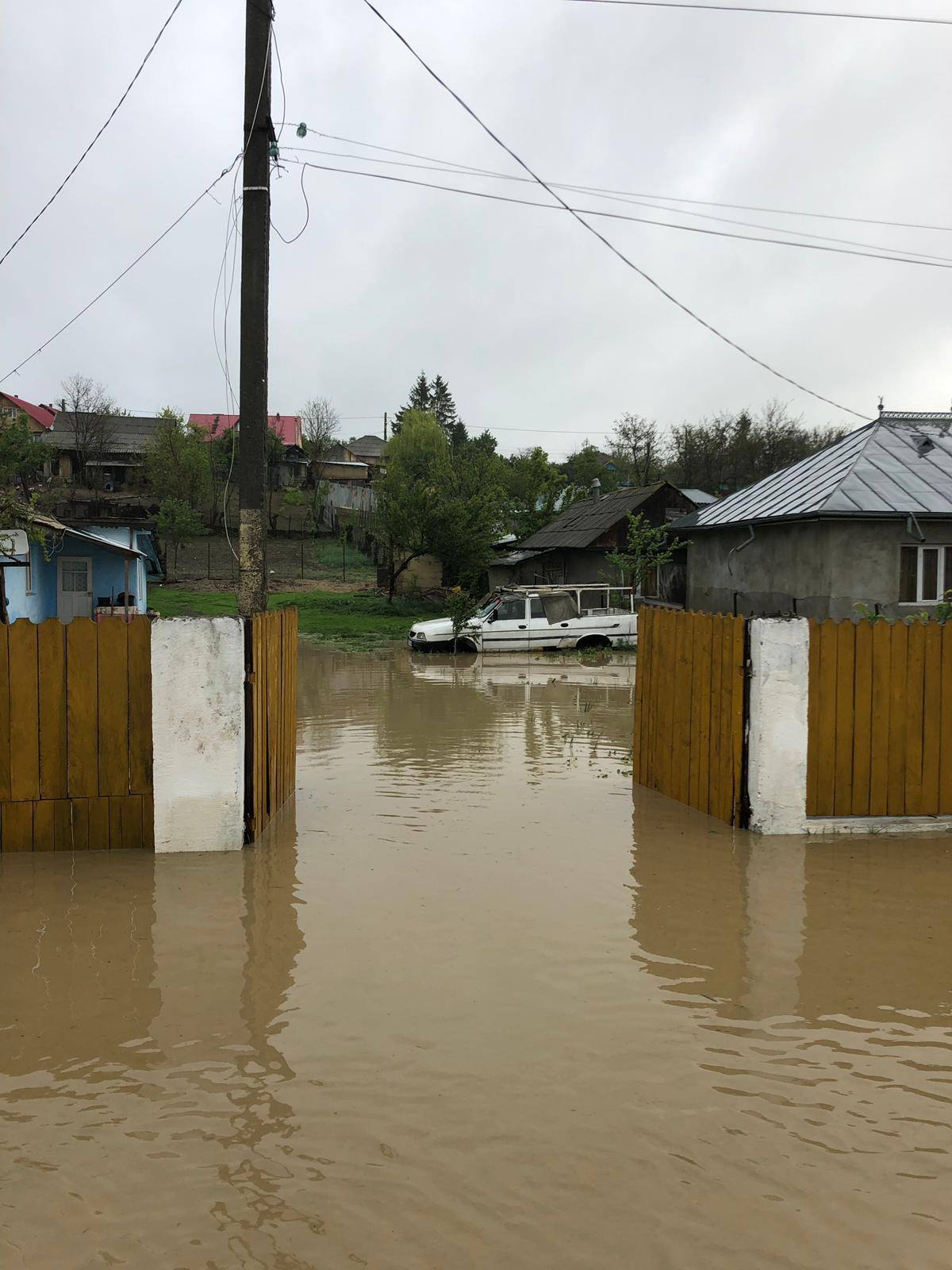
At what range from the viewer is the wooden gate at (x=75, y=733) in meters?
6.80

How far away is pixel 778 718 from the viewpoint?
757 centimetres

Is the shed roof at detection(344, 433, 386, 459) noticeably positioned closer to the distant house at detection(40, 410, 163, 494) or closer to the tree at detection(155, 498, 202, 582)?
the distant house at detection(40, 410, 163, 494)

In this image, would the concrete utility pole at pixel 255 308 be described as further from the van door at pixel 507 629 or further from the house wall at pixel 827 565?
the van door at pixel 507 629

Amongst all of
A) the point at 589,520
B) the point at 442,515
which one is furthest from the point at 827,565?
the point at 442,515

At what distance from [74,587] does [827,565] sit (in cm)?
1849

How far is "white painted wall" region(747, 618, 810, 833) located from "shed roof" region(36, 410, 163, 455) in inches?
2249

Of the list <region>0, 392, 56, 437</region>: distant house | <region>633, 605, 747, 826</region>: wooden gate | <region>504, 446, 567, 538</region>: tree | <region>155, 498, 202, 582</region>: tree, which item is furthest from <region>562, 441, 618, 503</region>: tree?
<region>633, 605, 747, 826</region>: wooden gate

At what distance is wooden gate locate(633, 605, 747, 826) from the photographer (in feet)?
25.7

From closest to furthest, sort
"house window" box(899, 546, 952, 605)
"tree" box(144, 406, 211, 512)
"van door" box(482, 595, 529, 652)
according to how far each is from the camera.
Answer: "house window" box(899, 546, 952, 605) → "van door" box(482, 595, 529, 652) → "tree" box(144, 406, 211, 512)

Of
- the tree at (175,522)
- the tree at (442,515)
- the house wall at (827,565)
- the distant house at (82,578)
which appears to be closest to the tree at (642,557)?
the house wall at (827,565)

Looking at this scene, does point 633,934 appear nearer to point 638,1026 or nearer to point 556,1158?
point 638,1026

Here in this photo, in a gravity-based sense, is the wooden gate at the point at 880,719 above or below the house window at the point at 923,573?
Result: below

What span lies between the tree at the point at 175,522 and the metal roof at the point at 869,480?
26612mm

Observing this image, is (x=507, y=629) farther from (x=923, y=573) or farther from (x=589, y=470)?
(x=589, y=470)
